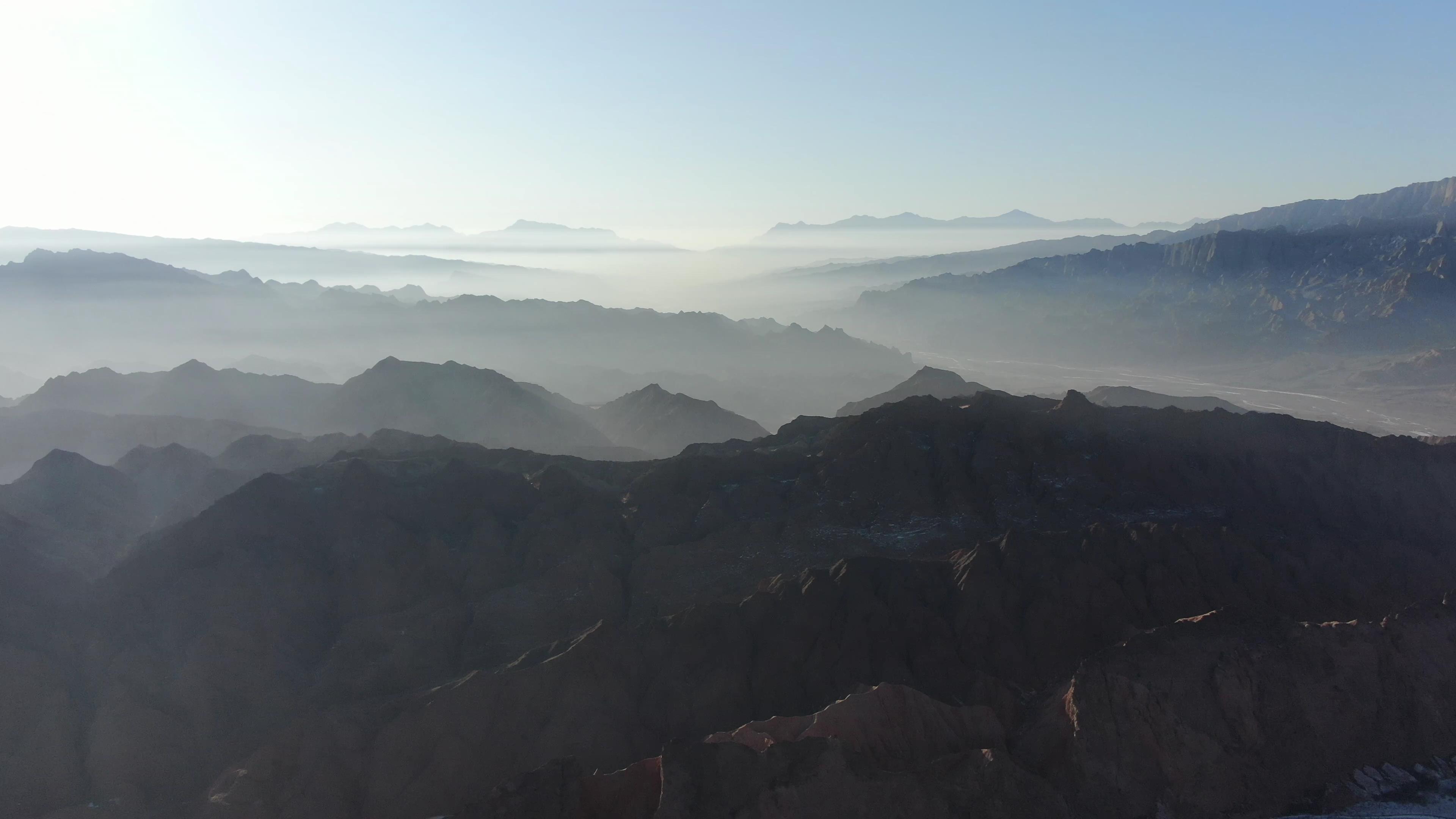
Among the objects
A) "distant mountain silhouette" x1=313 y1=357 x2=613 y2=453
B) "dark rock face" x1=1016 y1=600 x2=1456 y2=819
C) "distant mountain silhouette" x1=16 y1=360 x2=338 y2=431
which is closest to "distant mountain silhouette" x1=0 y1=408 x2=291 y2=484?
"distant mountain silhouette" x1=16 y1=360 x2=338 y2=431

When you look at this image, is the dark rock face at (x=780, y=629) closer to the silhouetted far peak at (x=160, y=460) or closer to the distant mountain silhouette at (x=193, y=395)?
the silhouetted far peak at (x=160, y=460)

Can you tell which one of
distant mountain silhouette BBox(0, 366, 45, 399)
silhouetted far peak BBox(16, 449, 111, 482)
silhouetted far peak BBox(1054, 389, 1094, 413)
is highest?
silhouetted far peak BBox(1054, 389, 1094, 413)

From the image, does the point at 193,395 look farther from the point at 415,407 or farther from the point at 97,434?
the point at 415,407

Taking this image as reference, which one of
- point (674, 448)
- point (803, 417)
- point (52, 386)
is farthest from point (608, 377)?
point (803, 417)

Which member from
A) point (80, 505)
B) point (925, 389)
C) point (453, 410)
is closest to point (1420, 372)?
point (925, 389)

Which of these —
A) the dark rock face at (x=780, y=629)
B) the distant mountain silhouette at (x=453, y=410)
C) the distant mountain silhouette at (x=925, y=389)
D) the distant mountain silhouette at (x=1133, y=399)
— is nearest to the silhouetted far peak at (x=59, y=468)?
the dark rock face at (x=780, y=629)

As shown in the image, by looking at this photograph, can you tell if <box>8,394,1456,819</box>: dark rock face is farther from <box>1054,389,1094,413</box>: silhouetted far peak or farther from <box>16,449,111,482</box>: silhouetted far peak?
<box>16,449,111,482</box>: silhouetted far peak
